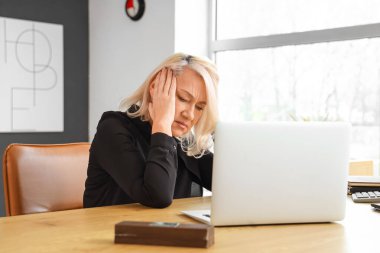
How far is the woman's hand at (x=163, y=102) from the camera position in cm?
173

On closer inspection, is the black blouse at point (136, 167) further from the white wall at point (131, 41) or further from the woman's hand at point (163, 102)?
the white wall at point (131, 41)

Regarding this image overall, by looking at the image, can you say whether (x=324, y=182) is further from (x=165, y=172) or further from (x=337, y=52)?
(x=337, y=52)

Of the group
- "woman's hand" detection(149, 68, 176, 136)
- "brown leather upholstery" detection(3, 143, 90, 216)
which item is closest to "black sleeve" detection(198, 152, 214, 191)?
"woman's hand" detection(149, 68, 176, 136)

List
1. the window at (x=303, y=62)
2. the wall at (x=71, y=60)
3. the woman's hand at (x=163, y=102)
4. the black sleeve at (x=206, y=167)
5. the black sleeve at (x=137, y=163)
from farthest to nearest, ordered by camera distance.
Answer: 1. the wall at (x=71, y=60)
2. the window at (x=303, y=62)
3. the black sleeve at (x=206, y=167)
4. the woman's hand at (x=163, y=102)
5. the black sleeve at (x=137, y=163)

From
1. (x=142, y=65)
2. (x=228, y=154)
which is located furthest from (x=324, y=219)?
(x=142, y=65)

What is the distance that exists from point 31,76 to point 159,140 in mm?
2720

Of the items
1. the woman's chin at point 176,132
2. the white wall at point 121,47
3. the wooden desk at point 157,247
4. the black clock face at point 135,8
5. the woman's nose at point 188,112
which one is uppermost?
the black clock face at point 135,8

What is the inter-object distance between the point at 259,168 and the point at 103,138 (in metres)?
0.67

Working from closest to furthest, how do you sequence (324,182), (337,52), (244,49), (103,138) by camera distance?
(324,182), (103,138), (337,52), (244,49)

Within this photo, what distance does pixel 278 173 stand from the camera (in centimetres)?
132

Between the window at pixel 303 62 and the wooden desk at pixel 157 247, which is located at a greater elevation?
the window at pixel 303 62

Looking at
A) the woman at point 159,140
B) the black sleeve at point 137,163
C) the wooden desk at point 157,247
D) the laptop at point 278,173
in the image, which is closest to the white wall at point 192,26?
the woman at point 159,140

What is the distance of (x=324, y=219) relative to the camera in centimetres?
140

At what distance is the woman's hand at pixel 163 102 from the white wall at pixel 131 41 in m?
1.86
